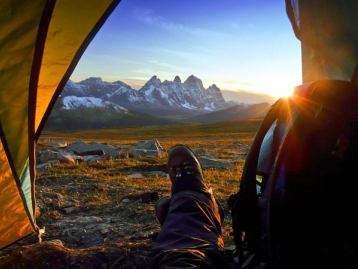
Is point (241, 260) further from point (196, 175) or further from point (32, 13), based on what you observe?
point (32, 13)

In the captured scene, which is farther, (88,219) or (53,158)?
(53,158)

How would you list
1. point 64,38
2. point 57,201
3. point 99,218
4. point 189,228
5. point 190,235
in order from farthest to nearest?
point 57,201 < point 99,218 < point 64,38 < point 189,228 < point 190,235

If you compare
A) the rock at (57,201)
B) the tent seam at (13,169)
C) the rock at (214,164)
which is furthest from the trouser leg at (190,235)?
the rock at (214,164)

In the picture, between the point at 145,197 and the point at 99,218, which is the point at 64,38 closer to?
the point at 99,218

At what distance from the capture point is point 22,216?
6.87 metres

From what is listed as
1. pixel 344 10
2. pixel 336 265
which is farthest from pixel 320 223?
pixel 344 10

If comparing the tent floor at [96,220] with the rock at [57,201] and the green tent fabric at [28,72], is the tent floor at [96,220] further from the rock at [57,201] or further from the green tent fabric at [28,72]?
the green tent fabric at [28,72]

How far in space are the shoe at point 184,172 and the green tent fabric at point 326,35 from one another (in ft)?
5.98

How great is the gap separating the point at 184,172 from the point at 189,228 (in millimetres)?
1574

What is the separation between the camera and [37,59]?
5.93 m

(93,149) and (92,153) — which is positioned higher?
(93,149)

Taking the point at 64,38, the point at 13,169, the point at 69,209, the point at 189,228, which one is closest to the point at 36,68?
the point at 64,38

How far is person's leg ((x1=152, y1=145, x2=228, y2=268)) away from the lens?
10.8ft

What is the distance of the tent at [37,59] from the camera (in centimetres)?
472
